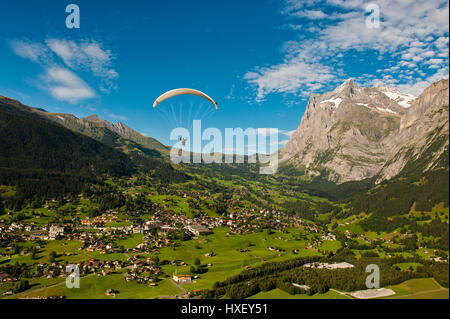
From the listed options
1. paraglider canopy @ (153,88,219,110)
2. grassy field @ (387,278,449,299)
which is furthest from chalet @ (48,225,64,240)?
grassy field @ (387,278,449,299)

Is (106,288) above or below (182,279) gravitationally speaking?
above

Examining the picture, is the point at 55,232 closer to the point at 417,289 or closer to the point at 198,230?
the point at 198,230

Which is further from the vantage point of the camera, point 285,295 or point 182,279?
point 182,279

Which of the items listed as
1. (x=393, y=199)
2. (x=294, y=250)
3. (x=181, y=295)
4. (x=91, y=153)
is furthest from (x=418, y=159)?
(x=91, y=153)

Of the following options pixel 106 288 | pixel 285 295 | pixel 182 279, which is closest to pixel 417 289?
pixel 285 295

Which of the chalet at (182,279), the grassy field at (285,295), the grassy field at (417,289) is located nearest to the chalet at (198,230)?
the chalet at (182,279)

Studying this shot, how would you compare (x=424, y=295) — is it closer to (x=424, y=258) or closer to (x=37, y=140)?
(x=424, y=258)

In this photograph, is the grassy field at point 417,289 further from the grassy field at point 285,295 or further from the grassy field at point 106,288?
the grassy field at point 106,288

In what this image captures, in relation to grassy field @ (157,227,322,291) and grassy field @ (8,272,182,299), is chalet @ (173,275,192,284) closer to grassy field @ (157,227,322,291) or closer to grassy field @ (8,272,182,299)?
grassy field @ (157,227,322,291)

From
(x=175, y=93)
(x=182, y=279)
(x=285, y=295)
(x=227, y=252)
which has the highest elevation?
(x=175, y=93)

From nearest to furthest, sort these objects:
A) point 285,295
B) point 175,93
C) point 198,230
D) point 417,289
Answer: point 175,93, point 417,289, point 285,295, point 198,230

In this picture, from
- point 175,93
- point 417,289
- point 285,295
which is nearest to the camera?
point 175,93
